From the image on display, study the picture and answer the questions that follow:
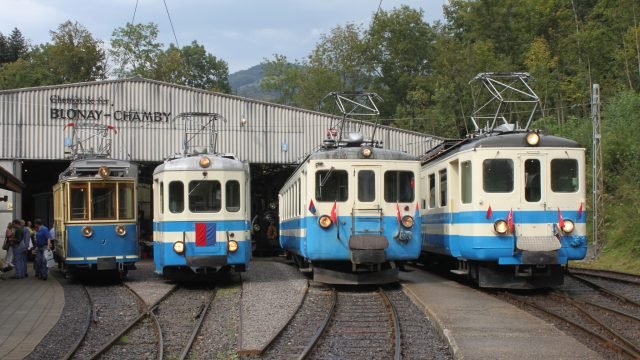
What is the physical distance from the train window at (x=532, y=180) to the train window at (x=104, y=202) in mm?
8789

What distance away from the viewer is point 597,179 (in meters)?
23.7

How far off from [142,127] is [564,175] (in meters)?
19.6

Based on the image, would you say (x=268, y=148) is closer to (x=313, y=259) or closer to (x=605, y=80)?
(x=313, y=259)

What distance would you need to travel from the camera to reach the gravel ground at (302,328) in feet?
28.1

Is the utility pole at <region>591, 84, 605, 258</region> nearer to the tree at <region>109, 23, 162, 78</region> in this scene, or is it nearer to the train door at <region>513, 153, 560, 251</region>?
the train door at <region>513, 153, 560, 251</region>

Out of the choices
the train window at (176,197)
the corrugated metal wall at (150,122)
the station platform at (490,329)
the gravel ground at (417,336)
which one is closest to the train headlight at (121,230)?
the train window at (176,197)

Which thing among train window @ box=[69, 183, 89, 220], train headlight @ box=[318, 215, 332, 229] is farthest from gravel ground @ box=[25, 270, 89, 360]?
train headlight @ box=[318, 215, 332, 229]

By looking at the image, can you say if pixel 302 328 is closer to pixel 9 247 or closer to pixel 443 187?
pixel 443 187

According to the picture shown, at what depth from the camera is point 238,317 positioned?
37.0ft

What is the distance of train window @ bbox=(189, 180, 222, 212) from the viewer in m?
15.1

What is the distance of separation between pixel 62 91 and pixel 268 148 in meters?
8.09

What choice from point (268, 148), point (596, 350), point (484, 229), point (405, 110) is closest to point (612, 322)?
point (596, 350)

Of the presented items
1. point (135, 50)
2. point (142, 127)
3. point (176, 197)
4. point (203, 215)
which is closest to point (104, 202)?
point (176, 197)

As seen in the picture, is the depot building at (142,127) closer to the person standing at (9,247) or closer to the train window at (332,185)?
the person standing at (9,247)
